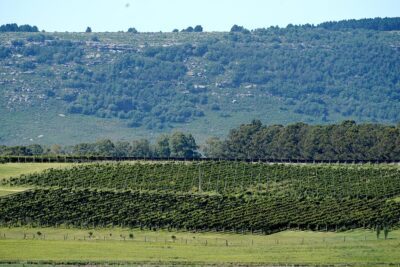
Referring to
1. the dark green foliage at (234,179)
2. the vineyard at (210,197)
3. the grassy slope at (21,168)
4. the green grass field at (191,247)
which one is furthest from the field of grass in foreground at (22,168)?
the green grass field at (191,247)

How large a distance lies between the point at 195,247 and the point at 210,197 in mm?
23391

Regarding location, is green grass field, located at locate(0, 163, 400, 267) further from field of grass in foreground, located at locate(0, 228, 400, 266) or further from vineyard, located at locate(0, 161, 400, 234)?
vineyard, located at locate(0, 161, 400, 234)

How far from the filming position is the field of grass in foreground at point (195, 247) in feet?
372

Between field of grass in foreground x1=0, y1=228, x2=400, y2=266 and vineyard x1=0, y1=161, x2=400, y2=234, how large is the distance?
295 cm

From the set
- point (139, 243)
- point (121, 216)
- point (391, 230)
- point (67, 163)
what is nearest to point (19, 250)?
point (139, 243)

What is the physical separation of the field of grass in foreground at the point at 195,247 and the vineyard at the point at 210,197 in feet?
9.69

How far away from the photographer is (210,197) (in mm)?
144750

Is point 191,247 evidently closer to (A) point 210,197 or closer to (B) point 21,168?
(A) point 210,197

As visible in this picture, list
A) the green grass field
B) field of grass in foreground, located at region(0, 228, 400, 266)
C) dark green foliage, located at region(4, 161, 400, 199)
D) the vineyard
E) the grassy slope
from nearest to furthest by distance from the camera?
the green grass field, field of grass in foreground, located at region(0, 228, 400, 266), the vineyard, dark green foliage, located at region(4, 161, 400, 199), the grassy slope

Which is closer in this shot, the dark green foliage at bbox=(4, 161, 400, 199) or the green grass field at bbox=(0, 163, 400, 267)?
the green grass field at bbox=(0, 163, 400, 267)

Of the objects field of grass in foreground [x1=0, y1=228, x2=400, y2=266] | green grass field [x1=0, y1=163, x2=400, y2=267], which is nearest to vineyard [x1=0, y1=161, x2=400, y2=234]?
green grass field [x1=0, y1=163, x2=400, y2=267]

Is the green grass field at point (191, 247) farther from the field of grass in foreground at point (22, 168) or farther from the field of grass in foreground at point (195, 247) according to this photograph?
the field of grass in foreground at point (22, 168)

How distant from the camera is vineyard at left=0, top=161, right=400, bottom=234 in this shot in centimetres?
13388

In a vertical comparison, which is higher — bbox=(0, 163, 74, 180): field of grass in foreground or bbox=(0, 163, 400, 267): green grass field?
bbox=(0, 163, 400, 267): green grass field
